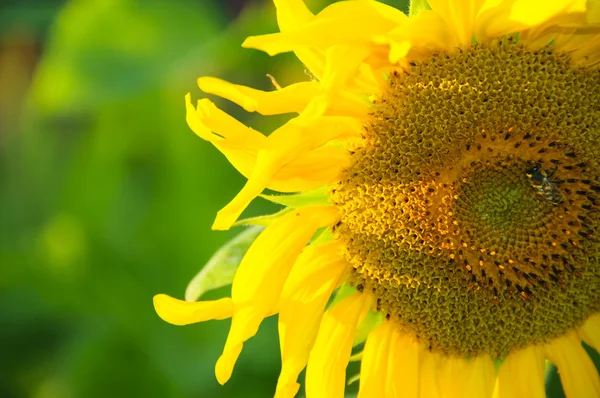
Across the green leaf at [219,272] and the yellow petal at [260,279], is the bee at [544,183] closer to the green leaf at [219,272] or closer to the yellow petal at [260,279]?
the yellow petal at [260,279]

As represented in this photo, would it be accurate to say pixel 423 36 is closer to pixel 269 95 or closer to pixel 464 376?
pixel 269 95

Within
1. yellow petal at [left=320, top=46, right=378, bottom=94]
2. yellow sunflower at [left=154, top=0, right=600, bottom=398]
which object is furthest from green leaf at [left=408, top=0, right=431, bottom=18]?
yellow petal at [left=320, top=46, right=378, bottom=94]

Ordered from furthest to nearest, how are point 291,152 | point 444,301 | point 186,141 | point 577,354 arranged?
point 186,141
point 577,354
point 444,301
point 291,152

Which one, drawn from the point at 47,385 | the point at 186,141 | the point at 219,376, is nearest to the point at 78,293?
the point at 47,385

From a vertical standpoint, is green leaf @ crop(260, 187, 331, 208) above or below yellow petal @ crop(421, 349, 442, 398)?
above

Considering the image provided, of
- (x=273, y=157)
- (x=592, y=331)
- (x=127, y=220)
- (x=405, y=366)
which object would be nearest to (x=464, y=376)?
(x=405, y=366)

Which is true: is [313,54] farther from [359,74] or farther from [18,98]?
[18,98]

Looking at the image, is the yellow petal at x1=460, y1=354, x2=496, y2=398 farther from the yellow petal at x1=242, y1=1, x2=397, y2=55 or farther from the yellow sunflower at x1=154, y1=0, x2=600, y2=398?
the yellow petal at x1=242, y1=1, x2=397, y2=55
